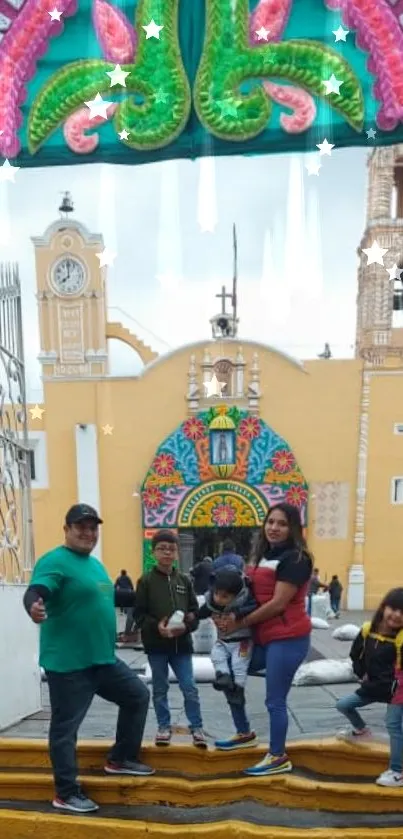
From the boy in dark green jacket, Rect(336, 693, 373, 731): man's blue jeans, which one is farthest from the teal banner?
Rect(336, 693, 373, 731): man's blue jeans

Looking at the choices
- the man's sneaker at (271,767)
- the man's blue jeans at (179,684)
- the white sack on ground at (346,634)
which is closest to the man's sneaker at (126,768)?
the man's blue jeans at (179,684)

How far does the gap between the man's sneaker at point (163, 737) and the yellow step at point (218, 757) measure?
34 millimetres

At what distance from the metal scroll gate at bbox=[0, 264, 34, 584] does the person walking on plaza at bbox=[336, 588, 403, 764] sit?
199 cm

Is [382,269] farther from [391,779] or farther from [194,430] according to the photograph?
[391,779]

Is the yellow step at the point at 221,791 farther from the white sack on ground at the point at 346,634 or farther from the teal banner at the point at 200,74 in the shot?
the white sack on ground at the point at 346,634

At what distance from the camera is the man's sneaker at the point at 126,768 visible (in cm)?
292

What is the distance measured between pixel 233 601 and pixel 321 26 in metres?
3.13

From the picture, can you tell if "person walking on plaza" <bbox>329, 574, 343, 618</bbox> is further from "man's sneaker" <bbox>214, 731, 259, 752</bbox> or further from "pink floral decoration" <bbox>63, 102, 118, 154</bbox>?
"pink floral decoration" <bbox>63, 102, 118, 154</bbox>

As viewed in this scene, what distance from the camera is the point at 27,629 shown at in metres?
3.78

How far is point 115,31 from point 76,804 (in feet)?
12.8

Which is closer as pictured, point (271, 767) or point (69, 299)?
point (271, 767)

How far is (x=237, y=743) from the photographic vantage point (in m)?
3.04

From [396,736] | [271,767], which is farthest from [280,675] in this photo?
[396,736]

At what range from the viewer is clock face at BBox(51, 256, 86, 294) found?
1419 centimetres
